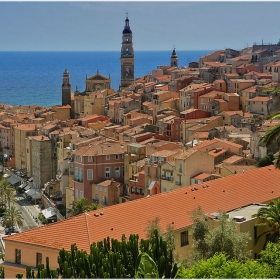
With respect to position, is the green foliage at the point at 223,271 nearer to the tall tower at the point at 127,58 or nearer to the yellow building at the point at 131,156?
the yellow building at the point at 131,156

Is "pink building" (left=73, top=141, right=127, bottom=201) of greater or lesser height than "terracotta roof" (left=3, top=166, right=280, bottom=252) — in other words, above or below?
below

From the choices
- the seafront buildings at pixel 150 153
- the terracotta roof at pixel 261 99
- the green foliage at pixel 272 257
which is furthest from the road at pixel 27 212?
the green foliage at pixel 272 257

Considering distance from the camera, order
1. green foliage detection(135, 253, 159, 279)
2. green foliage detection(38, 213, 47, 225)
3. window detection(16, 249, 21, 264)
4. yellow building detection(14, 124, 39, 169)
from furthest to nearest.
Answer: yellow building detection(14, 124, 39, 169), green foliage detection(38, 213, 47, 225), window detection(16, 249, 21, 264), green foliage detection(135, 253, 159, 279)

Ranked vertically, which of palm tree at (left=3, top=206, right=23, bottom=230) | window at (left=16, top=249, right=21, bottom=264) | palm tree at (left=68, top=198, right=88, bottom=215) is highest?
window at (left=16, top=249, right=21, bottom=264)

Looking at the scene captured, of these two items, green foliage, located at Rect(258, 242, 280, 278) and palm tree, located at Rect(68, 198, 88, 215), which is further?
palm tree, located at Rect(68, 198, 88, 215)

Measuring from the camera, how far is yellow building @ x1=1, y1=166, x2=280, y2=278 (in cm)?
2666

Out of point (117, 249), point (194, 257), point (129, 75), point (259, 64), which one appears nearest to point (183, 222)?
point (194, 257)

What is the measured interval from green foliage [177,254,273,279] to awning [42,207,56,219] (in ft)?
116

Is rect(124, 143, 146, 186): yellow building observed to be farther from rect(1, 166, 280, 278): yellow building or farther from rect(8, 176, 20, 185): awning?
rect(8, 176, 20, 185): awning

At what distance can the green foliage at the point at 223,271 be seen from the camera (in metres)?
19.0

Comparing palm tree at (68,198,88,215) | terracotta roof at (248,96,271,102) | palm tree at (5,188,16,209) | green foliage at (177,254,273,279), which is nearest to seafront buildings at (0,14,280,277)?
terracotta roof at (248,96,271,102)

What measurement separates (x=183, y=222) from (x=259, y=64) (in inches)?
2198

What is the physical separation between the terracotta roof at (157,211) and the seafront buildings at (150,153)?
4cm

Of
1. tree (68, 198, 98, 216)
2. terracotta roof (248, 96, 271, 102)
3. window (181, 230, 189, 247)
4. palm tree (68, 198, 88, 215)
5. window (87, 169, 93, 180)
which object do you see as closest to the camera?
window (181, 230, 189, 247)
